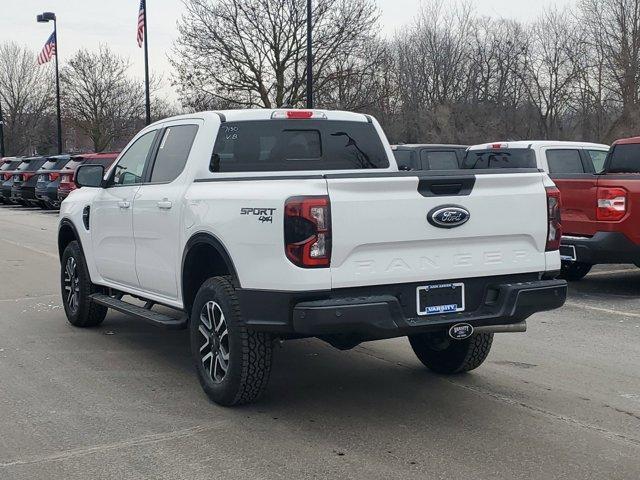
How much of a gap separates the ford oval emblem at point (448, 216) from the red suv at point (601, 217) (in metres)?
4.71

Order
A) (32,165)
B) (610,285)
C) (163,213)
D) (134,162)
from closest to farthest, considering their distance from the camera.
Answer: (163,213) < (134,162) < (610,285) < (32,165)

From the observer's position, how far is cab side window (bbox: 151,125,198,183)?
19.1 feet

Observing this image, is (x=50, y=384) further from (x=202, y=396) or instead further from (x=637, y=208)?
(x=637, y=208)

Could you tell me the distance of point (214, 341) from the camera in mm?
5082

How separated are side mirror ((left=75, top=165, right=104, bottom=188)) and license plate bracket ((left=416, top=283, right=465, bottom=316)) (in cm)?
348

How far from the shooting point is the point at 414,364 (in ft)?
20.4

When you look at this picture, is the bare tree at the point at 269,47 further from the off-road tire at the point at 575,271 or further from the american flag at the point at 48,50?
the off-road tire at the point at 575,271

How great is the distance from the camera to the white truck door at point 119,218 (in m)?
6.38

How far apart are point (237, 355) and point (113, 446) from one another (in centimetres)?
85

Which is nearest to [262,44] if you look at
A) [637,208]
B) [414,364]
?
[637,208]

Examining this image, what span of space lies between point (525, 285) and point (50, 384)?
10.8 ft

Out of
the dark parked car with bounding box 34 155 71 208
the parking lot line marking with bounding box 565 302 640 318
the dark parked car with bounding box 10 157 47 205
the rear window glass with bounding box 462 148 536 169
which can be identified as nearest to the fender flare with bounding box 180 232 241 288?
the parking lot line marking with bounding box 565 302 640 318

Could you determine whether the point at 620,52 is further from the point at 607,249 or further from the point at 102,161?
the point at 607,249

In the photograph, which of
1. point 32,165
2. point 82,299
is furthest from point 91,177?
point 32,165
